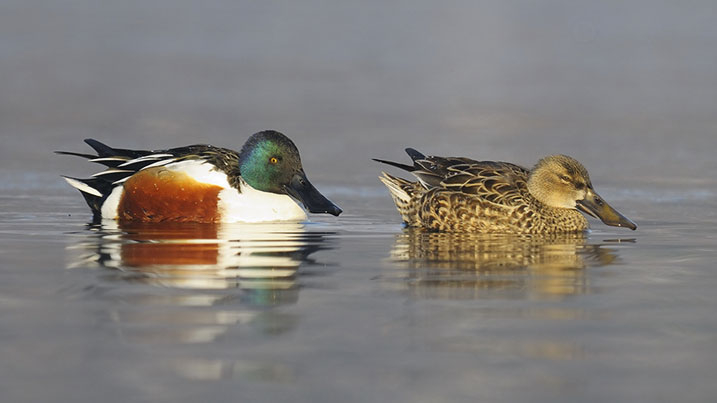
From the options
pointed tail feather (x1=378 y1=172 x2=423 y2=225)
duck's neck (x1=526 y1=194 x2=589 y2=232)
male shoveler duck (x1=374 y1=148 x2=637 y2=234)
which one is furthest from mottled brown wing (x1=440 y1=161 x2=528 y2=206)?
pointed tail feather (x1=378 y1=172 x2=423 y2=225)

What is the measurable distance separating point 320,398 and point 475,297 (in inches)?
66.3

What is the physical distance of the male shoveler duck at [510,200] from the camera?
7.86m

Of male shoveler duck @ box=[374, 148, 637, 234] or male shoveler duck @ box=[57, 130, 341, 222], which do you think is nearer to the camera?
male shoveler duck @ box=[374, 148, 637, 234]

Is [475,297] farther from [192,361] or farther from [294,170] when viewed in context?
[294,170]

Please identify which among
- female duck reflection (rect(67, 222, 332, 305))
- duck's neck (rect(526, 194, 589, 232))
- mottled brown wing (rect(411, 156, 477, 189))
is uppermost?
mottled brown wing (rect(411, 156, 477, 189))

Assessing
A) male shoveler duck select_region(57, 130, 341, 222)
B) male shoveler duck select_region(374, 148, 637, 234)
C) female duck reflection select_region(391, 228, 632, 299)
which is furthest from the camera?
male shoveler duck select_region(57, 130, 341, 222)

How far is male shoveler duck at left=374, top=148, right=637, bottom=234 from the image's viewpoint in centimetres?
786

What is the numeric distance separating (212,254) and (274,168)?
234 cm

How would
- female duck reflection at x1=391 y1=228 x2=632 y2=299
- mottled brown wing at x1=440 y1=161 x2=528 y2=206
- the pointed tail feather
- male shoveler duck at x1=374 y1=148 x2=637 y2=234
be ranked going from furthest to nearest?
the pointed tail feather → mottled brown wing at x1=440 y1=161 x2=528 y2=206 → male shoveler duck at x1=374 y1=148 x2=637 y2=234 → female duck reflection at x1=391 y1=228 x2=632 y2=299

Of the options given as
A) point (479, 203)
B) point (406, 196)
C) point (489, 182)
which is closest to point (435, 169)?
point (406, 196)

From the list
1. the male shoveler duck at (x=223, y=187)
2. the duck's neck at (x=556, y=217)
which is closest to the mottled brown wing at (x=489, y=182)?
the duck's neck at (x=556, y=217)

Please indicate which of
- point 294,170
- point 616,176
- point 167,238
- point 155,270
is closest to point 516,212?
point 294,170

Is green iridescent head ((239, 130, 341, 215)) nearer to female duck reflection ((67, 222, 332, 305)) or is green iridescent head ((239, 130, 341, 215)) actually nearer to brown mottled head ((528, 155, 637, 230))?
female duck reflection ((67, 222, 332, 305))

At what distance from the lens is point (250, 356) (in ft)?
A: 11.5
